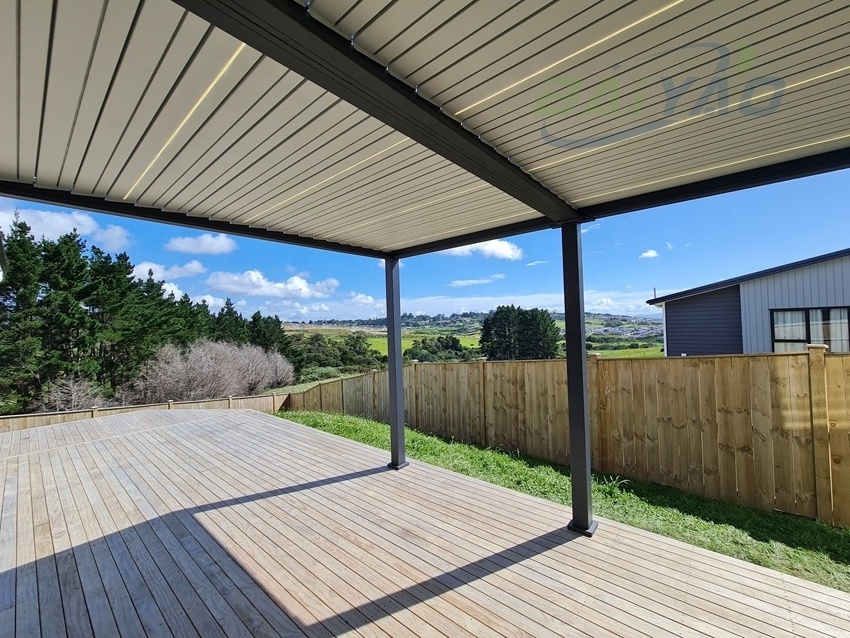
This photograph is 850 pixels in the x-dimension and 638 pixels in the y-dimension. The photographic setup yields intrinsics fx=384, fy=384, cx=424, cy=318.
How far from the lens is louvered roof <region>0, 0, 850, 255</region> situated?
1.10 meters

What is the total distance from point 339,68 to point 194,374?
51.5 feet

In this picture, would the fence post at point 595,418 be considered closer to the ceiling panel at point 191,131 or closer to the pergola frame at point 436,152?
the pergola frame at point 436,152

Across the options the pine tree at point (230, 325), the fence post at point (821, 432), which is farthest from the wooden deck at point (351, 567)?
the pine tree at point (230, 325)

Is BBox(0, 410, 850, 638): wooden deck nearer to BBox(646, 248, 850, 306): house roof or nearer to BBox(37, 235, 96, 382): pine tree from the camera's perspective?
BBox(646, 248, 850, 306): house roof

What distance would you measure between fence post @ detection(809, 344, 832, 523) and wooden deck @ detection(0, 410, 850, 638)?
48.4 inches

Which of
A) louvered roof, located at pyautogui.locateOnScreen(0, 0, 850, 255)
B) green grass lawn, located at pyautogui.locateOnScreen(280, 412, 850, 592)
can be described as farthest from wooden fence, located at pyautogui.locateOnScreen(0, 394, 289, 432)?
louvered roof, located at pyautogui.locateOnScreen(0, 0, 850, 255)

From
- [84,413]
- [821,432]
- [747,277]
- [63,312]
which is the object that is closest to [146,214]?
[821,432]

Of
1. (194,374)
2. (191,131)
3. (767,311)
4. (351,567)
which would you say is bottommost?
(351,567)

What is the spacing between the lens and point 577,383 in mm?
2729

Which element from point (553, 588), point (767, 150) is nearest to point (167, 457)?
point (553, 588)

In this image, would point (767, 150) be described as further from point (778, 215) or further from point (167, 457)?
point (778, 215)

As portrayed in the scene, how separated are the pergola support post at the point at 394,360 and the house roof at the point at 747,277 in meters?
6.08

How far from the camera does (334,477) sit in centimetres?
390

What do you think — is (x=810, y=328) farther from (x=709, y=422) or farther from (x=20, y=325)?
(x=20, y=325)
